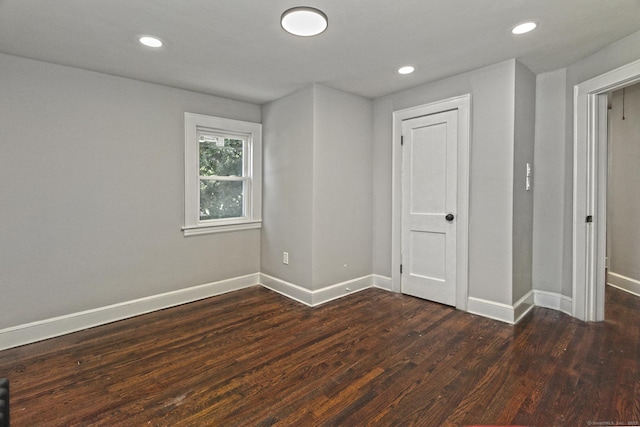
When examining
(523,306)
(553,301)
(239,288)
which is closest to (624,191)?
(553,301)

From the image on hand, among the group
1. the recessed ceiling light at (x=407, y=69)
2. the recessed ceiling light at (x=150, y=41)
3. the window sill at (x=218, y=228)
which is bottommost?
the window sill at (x=218, y=228)

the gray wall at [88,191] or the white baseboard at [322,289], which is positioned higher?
the gray wall at [88,191]

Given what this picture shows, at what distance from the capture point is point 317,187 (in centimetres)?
345

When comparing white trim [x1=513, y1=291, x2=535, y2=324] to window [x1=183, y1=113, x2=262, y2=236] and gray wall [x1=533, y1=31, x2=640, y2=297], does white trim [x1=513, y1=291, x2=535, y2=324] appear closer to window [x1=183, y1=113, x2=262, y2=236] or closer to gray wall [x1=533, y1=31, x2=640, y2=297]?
gray wall [x1=533, y1=31, x2=640, y2=297]

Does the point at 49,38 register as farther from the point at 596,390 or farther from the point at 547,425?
the point at 596,390

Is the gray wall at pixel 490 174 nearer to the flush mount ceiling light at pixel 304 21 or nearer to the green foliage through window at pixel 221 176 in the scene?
the flush mount ceiling light at pixel 304 21

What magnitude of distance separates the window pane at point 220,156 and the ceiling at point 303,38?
29.2 inches

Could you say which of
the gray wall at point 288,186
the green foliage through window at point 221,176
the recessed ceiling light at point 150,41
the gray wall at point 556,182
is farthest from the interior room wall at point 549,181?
the recessed ceiling light at point 150,41

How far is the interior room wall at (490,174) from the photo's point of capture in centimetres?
286

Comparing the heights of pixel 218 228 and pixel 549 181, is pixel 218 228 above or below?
below

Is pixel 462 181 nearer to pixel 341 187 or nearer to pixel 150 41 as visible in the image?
pixel 341 187

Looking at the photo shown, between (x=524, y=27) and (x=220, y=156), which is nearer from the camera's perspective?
(x=524, y=27)

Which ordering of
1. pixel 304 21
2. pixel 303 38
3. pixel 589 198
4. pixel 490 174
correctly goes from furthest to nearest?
pixel 490 174
pixel 589 198
pixel 303 38
pixel 304 21

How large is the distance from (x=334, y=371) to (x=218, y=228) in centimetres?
231
